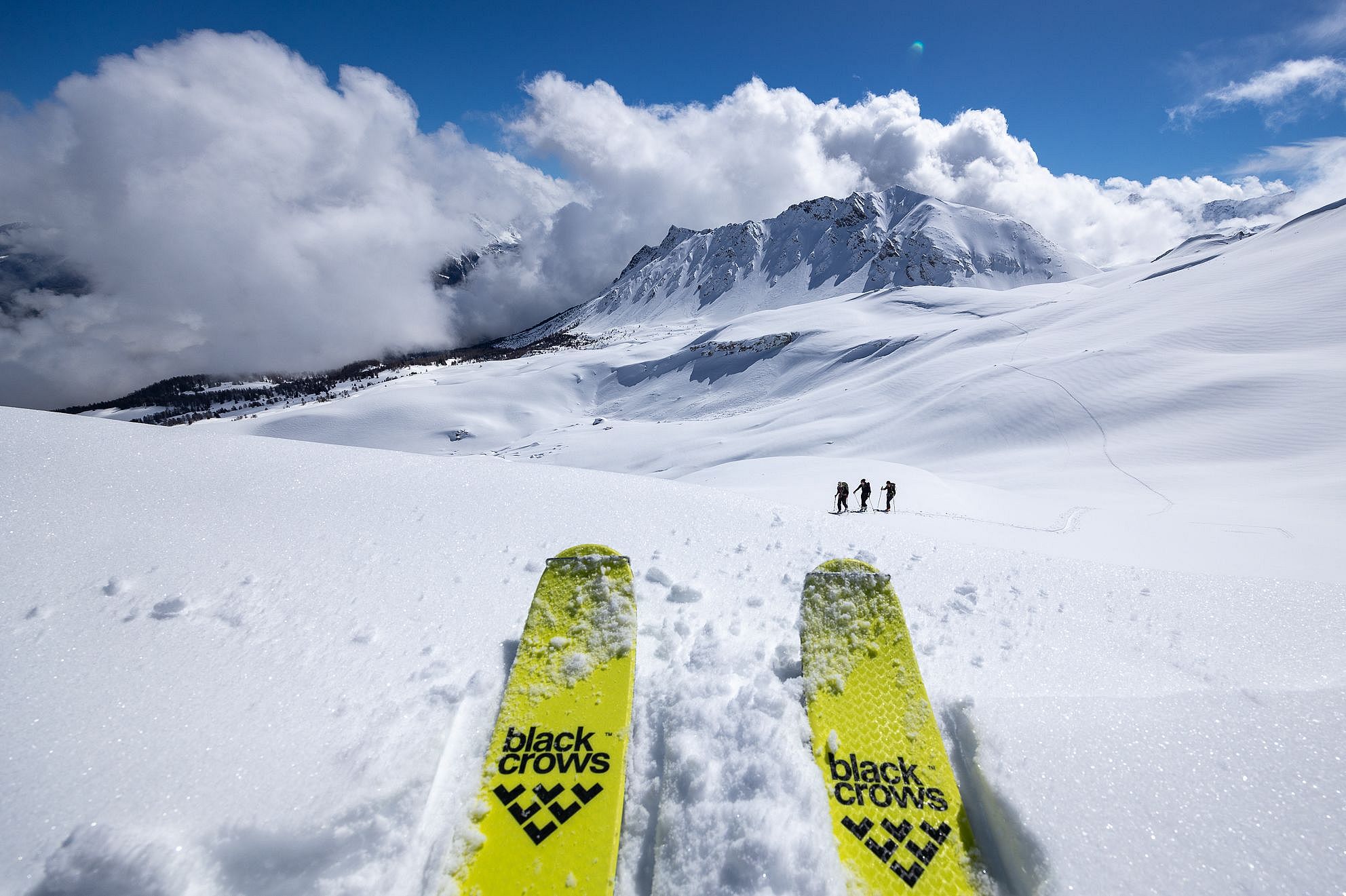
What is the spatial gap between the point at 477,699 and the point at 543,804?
970 mm

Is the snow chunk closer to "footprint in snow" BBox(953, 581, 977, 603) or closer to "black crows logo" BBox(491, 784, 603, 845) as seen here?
"black crows logo" BBox(491, 784, 603, 845)

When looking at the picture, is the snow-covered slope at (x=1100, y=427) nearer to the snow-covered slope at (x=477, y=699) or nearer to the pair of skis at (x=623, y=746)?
the snow-covered slope at (x=477, y=699)

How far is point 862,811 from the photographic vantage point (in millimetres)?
3160

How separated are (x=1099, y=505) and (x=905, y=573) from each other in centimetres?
1047

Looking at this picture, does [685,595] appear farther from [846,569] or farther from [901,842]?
[901,842]

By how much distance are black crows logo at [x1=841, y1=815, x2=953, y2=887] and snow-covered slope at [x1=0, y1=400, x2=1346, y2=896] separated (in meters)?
0.23

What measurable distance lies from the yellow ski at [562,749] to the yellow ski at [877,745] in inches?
55.0

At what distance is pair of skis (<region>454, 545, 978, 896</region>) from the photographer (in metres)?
2.91

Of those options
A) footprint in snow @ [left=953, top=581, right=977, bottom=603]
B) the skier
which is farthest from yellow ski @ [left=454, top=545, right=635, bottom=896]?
the skier

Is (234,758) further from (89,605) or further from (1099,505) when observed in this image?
(1099,505)

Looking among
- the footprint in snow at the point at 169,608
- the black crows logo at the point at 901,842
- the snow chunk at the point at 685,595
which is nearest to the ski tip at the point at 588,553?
the snow chunk at the point at 685,595

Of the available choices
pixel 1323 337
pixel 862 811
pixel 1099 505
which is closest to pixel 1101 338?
pixel 1323 337

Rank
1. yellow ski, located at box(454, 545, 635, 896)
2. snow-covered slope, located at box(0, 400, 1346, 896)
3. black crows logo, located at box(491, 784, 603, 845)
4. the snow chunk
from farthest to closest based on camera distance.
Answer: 1. the snow chunk
2. black crows logo, located at box(491, 784, 603, 845)
3. yellow ski, located at box(454, 545, 635, 896)
4. snow-covered slope, located at box(0, 400, 1346, 896)

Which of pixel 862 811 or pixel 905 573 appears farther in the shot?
pixel 905 573
